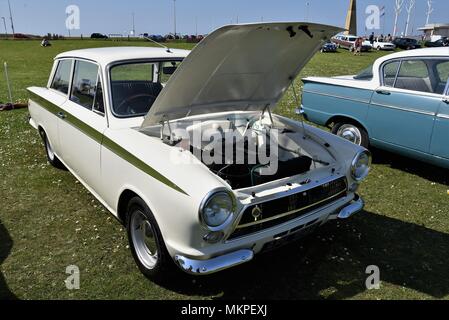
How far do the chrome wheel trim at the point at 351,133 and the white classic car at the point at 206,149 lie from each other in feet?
7.23

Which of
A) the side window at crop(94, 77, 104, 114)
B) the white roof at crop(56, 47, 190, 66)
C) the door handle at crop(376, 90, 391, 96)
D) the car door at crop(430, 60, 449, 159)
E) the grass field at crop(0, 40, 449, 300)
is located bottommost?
the grass field at crop(0, 40, 449, 300)

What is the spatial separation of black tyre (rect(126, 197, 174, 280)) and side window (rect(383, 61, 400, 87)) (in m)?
4.17

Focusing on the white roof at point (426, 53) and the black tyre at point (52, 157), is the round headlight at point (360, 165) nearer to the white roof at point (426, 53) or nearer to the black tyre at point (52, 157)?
the white roof at point (426, 53)

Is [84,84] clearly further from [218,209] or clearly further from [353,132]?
[353,132]

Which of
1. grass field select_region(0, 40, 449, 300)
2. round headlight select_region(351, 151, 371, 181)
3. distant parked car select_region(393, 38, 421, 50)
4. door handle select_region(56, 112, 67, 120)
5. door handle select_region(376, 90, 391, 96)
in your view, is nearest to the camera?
grass field select_region(0, 40, 449, 300)

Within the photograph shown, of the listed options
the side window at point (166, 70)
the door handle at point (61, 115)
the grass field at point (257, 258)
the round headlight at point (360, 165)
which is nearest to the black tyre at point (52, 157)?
the grass field at point (257, 258)

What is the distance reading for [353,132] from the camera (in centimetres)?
582

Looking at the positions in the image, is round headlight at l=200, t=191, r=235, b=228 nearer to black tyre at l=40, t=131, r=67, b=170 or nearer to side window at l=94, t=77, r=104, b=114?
side window at l=94, t=77, r=104, b=114

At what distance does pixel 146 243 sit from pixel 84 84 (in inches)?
76.0

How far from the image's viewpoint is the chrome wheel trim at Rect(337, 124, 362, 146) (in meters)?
5.74

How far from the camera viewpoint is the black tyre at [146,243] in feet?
9.11

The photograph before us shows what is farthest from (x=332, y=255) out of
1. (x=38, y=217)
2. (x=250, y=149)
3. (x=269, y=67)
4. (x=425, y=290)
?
(x=38, y=217)

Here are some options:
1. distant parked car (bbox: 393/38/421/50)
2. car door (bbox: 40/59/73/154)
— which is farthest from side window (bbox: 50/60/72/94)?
distant parked car (bbox: 393/38/421/50)

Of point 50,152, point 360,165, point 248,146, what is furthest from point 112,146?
point 50,152
